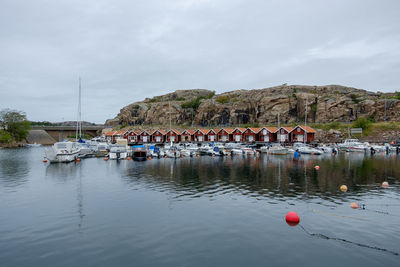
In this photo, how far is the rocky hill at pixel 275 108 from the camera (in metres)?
115

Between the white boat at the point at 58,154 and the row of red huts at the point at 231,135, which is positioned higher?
the row of red huts at the point at 231,135

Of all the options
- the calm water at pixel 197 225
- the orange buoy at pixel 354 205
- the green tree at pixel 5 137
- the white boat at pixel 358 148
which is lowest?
the calm water at pixel 197 225

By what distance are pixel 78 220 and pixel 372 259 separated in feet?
50.8

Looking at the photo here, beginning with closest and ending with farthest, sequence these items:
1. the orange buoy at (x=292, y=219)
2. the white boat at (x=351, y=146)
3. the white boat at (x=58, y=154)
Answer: the orange buoy at (x=292, y=219), the white boat at (x=58, y=154), the white boat at (x=351, y=146)

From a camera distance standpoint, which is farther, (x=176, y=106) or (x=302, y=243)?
(x=176, y=106)

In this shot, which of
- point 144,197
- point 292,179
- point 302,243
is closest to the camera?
point 302,243

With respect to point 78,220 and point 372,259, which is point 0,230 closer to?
point 78,220

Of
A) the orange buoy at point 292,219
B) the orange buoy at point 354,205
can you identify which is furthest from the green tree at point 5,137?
the orange buoy at point 354,205

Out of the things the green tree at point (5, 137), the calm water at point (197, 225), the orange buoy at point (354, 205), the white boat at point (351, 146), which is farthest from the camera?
the green tree at point (5, 137)

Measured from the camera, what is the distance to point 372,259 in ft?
37.7

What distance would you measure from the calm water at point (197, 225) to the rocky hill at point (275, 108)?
79064 mm

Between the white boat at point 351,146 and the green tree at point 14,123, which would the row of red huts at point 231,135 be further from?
the green tree at point 14,123

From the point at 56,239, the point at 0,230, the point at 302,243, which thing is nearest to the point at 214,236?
the point at 302,243

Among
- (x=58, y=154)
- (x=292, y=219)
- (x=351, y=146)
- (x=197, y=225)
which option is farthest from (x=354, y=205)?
(x=351, y=146)
